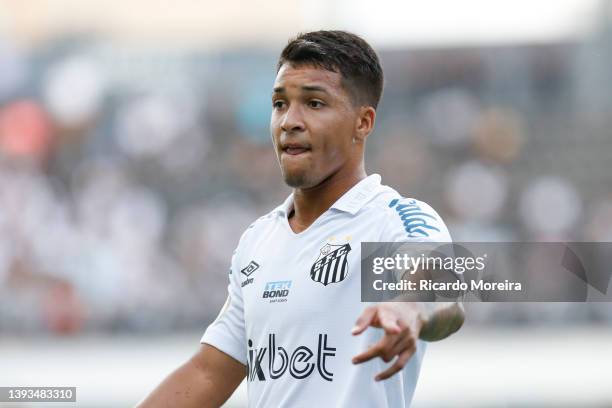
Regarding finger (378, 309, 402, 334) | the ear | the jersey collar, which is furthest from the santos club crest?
finger (378, 309, 402, 334)

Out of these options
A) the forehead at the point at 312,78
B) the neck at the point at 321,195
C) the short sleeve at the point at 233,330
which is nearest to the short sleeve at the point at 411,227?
the neck at the point at 321,195

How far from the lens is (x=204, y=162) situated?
16.9 m

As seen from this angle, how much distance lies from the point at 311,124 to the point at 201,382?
43.7 inches

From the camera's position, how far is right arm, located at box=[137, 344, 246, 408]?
14.9ft

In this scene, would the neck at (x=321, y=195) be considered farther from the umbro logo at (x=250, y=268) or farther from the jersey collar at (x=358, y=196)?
the umbro logo at (x=250, y=268)

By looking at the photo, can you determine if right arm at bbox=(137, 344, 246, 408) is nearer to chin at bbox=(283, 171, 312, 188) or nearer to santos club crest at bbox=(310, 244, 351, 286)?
santos club crest at bbox=(310, 244, 351, 286)

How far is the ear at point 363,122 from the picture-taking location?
4.38 m

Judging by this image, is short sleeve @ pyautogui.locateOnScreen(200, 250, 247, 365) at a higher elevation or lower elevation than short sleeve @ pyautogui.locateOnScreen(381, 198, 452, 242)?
lower

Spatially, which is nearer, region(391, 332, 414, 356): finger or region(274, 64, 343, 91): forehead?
region(391, 332, 414, 356): finger

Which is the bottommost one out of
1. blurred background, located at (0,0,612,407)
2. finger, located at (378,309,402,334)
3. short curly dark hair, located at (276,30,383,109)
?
finger, located at (378,309,402,334)

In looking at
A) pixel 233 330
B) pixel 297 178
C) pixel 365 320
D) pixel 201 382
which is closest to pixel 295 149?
pixel 297 178

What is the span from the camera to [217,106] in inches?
721

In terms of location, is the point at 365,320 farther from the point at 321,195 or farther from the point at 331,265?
the point at 321,195

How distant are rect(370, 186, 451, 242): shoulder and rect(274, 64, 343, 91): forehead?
0.44 m
